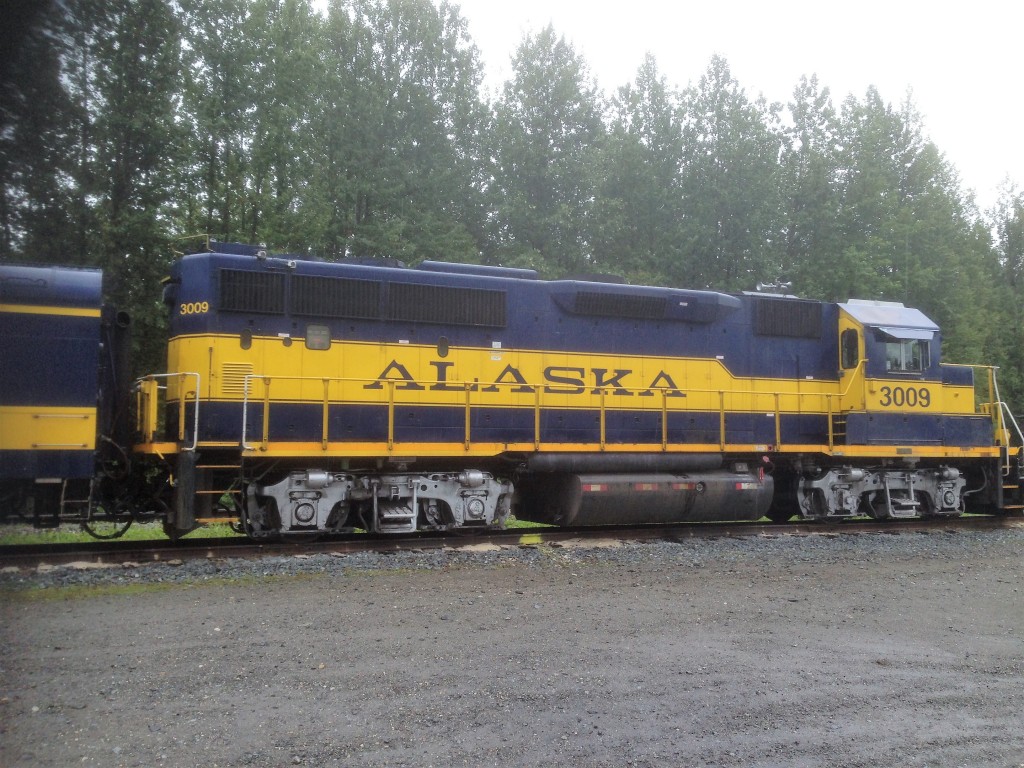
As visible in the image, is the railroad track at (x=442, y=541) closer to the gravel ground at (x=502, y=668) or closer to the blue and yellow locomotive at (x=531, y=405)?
the blue and yellow locomotive at (x=531, y=405)

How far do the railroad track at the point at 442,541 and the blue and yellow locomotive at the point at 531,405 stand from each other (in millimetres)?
278

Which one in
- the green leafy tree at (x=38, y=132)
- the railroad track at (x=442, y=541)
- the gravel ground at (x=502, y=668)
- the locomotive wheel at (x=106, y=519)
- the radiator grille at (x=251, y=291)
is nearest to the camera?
the green leafy tree at (x=38, y=132)

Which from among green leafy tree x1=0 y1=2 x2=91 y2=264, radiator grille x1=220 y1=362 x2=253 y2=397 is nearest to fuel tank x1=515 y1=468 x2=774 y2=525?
radiator grille x1=220 y1=362 x2=253 y2=397

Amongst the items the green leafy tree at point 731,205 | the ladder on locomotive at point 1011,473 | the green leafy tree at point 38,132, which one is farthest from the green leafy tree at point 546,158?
the green leafy tree at point 38,132

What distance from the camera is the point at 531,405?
39.8 ft

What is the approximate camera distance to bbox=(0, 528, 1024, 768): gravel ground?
410 centimetres

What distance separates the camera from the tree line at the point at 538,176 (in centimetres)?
1695

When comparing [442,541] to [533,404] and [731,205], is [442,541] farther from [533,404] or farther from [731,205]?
[731,205]

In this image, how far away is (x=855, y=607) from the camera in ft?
24.2

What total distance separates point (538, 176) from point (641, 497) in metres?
18.6

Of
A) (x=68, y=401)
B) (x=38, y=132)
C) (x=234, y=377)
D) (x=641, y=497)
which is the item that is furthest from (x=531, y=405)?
(x=38, y=132)

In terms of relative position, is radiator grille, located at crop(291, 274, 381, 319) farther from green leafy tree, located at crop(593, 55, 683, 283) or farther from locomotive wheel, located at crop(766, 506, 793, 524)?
green leafy tree, located at crop(593, 55, 683, 283)

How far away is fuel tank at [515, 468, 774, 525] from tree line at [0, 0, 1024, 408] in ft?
22.0

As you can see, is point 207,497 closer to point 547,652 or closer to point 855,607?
point 547,652
